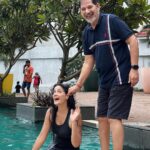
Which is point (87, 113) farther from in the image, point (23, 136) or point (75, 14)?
point (23, 136)

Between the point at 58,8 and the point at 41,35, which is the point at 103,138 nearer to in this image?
the point at 58,8

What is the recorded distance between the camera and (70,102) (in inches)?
199

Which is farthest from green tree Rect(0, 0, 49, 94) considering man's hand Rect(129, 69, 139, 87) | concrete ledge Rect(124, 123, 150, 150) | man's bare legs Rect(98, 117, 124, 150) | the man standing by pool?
man's hand Rect(129, 69, 139, 87)

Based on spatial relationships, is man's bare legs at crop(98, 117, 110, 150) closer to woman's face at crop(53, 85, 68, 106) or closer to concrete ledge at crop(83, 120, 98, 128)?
woman's face at crop(53, 85, 68, 106)

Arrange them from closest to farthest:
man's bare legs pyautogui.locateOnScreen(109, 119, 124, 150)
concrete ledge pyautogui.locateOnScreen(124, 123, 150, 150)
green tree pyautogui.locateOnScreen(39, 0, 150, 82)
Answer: man's bare legs pyautogui.locateOnScreen(109, 119, 124, 150) → concrete ledge pyautogui.locateOnScreen(124, 123, 150, 150) → green tree pyautogui.locateOnScreen(39, 0, 150, 82)

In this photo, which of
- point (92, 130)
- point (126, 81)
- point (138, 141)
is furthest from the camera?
point (92, 130)

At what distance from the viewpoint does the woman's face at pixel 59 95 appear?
4945mm

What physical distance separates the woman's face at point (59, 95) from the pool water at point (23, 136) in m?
2.88

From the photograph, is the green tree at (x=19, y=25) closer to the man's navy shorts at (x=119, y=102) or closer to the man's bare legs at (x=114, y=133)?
the man's bare legs at (x=114, y=133)

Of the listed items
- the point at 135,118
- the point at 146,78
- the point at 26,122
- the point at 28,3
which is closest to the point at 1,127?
the point at 26,122

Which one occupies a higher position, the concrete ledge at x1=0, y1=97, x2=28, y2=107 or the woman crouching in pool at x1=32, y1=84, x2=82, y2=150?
the woman crouching in pool at x1=32, y1=84, x2=82, y2=150

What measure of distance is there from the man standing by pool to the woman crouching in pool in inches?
5.2

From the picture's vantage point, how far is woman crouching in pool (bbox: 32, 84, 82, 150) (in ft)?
16.0

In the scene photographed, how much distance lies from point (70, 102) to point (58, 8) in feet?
24.0
